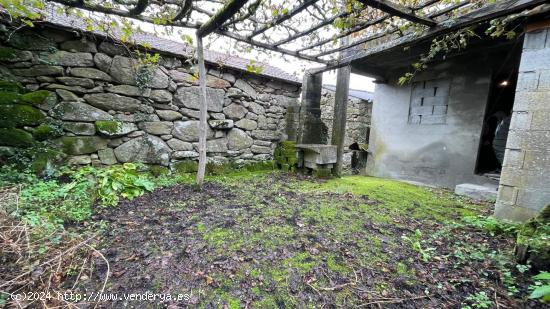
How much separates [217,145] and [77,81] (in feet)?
7.26

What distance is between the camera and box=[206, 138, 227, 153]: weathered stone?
4.22m

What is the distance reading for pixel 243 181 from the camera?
4.02 meters

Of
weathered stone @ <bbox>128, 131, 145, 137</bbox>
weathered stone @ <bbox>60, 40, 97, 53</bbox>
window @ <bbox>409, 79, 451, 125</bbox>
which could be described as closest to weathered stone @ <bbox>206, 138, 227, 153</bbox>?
weathered stone @ <bbox>128, 131, 145, 137</bbox>

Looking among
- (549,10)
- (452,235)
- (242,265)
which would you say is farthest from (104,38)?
(549,10)

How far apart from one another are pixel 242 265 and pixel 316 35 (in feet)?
10.6

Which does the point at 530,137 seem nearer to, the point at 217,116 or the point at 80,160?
the point at 217,116

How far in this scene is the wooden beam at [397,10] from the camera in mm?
2135

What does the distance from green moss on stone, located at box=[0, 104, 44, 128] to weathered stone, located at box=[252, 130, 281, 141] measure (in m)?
3.26

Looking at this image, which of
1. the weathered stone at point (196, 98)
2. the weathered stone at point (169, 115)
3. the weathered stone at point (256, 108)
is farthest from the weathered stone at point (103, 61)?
the weathered stone at point (256, 108)

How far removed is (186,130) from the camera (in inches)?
156

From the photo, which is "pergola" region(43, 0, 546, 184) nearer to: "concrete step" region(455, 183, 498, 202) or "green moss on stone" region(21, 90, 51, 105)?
"green moss on stone" region(21, 90, 51, 105)

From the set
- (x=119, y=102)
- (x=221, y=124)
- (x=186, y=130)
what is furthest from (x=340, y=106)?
(x=119, y=102)

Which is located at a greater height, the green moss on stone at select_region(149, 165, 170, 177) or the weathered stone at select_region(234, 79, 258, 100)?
the weathered stone at select_region(234, 79, 258, 100)

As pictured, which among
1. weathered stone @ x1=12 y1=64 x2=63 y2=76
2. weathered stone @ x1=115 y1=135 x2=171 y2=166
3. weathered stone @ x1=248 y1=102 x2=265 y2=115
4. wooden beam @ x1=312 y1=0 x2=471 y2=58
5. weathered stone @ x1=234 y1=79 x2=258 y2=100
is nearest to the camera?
wooden beam @ x1=312 y1=0 x2=471 y2=58
